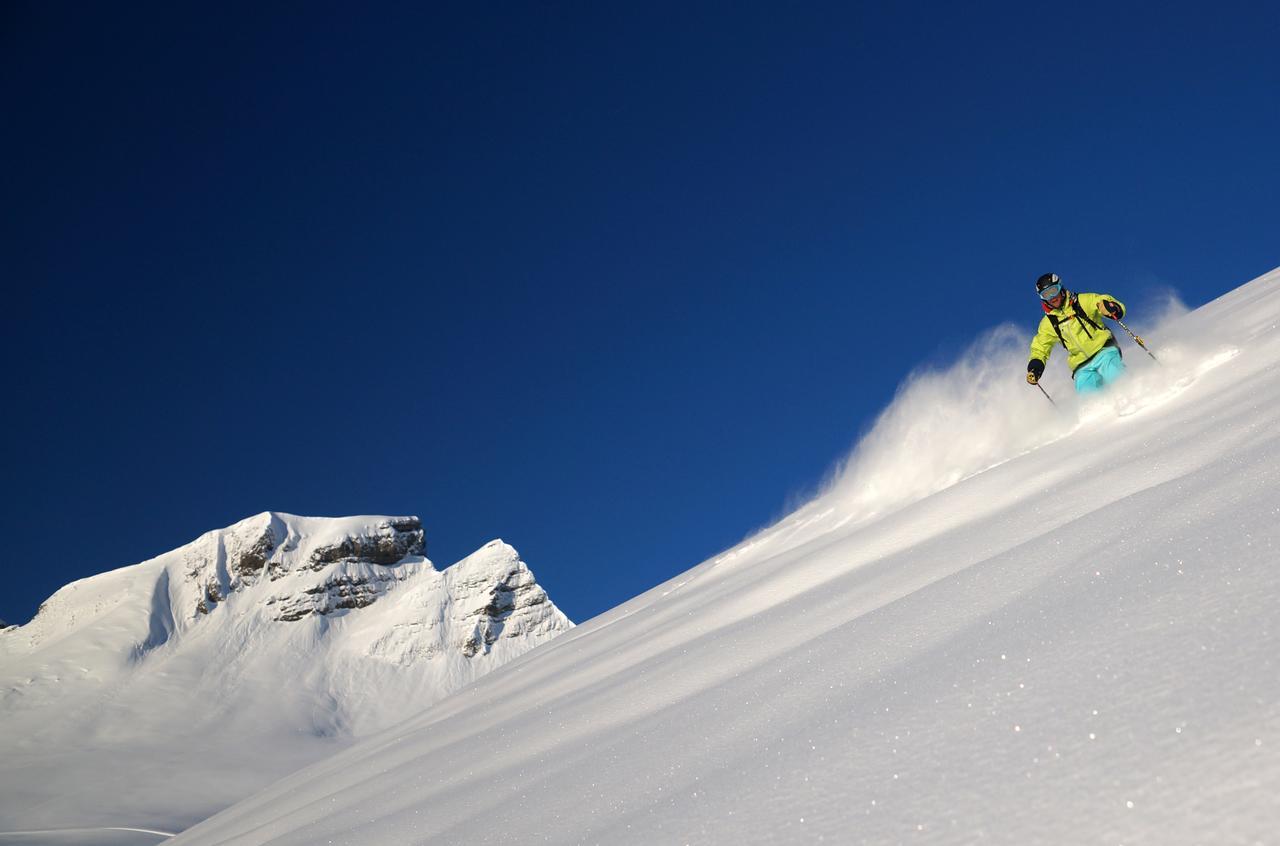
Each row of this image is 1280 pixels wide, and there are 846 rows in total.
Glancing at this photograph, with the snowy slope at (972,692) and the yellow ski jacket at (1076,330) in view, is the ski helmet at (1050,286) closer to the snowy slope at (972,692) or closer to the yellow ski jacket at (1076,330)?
the yellow ski jacket at (1076,330)

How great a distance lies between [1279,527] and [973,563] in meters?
1.66

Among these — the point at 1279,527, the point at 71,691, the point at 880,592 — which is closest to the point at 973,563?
the point at 880,592

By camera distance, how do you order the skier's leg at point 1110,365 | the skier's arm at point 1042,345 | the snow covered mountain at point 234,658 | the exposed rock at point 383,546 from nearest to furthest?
the skier's leg at point 1110,365
the skier's arm at point 1042,345
the snow covered mountain at point 234,658
the exposed rock at point 383,546

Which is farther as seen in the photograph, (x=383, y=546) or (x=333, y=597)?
(x=383, y=546)

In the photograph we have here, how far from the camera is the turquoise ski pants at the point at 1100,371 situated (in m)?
8.59

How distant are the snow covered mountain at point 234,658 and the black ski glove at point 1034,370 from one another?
6601 cm

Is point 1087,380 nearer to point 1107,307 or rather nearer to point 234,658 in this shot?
point 1107,307

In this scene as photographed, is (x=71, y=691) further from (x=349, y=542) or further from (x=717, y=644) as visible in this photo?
(x=717, y=644)

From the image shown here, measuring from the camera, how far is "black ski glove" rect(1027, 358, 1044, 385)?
9.14 metres

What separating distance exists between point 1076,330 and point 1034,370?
62cm

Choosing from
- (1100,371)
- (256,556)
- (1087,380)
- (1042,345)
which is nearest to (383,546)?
(256,556)

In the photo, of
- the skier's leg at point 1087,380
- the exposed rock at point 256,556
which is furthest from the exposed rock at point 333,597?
the skier's leg at point 1087,380

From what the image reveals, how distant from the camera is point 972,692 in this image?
228 centimetres

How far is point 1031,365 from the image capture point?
9367 mm
